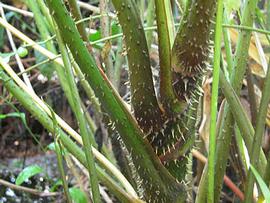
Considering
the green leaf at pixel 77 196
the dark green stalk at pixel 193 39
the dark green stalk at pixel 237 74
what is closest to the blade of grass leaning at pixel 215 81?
the dark green stalk at pixel 193 39

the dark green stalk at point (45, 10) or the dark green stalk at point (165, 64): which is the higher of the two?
the dark green stalk at point (45, 10)

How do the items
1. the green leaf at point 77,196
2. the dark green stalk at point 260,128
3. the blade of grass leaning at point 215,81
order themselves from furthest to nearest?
the green leaf at point 77,196, the dark green stalk at point 260,128, the blade of grass leaning at point 215,81

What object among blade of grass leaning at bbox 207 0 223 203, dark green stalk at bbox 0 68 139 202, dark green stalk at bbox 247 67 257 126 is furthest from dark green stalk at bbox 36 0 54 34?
dark green stalk at bbox 247 67 257 126

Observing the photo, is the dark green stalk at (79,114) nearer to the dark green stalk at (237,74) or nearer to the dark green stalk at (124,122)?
the dark green stalk at (124,122)

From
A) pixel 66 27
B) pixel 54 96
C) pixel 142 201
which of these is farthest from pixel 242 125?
pixel 54 96

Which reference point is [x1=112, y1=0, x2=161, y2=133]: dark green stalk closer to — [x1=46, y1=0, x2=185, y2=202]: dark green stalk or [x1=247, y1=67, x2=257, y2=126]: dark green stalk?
[x1=46, y1=0, x2=185, y2=202]: dark green stalk

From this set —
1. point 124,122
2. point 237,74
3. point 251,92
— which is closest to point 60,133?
point 124,122

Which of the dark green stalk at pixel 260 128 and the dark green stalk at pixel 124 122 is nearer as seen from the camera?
the dark green stalk at pixel 124 122
